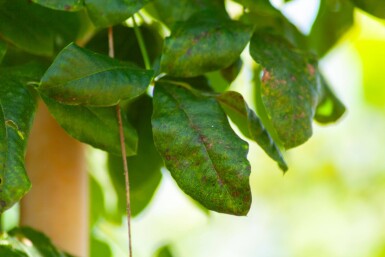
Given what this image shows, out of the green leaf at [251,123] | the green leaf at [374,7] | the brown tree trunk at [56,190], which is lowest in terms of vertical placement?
the brown tree trunk at [56,190]

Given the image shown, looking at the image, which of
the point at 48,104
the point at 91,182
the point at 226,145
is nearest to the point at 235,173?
the point at 226,145

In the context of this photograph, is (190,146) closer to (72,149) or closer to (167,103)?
(167,103)

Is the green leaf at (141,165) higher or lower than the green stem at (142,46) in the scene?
lower

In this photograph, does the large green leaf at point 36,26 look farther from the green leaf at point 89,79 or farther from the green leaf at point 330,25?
the green leaf at point 330,25

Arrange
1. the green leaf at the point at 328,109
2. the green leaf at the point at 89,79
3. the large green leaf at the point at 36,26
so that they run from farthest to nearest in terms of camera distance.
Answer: the green leaf at the point at 328,109 < the large green leaf at the point at 36,26 < the green leaf at the point at 89,79

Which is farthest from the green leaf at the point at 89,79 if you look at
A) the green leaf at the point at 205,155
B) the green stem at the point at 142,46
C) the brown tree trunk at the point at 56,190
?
the brown tree trunk at the point at 56,190

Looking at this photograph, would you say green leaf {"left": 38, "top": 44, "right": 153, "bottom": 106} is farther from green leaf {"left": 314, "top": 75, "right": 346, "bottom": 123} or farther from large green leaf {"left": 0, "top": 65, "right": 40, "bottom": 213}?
green leaf {"left": 314, "top": 75, "right": 346, "bottom": 123}

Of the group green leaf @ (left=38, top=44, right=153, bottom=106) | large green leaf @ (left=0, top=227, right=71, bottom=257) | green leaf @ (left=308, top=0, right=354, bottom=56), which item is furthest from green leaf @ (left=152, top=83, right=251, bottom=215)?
green leaf @ (left=308, top=0, right=354, bottom=56)

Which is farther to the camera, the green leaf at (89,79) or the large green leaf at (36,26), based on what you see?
the large green leaf at (36,26)
